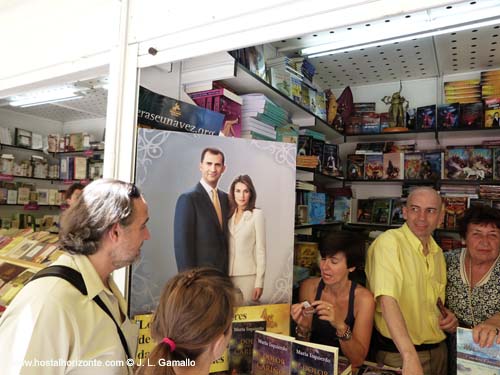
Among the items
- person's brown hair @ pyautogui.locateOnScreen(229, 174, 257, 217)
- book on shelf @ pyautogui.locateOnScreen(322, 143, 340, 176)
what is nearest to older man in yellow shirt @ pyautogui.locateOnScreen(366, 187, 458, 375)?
person's brown hair @ pyautogui.locateOnScreen(229, 174, 257, 217)

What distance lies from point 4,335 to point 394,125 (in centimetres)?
337

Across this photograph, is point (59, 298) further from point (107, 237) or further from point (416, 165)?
point (416, 165)

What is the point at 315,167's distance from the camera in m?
2.77

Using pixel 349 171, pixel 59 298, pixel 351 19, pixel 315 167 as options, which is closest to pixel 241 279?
pixel 59 298

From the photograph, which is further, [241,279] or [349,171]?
[349,171]

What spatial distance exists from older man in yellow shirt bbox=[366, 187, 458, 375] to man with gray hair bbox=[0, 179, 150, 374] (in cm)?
109

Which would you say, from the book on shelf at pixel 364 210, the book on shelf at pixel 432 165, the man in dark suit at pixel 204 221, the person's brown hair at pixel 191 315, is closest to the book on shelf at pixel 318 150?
the book on shelf at pixel 364 210

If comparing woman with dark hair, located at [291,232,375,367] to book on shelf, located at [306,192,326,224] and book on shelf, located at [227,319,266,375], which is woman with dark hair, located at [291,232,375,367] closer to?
book on shelf, located at [227,319,266,375]

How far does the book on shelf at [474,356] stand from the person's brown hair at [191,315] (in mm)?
780

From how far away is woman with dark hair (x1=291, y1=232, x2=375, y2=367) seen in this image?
162 centimetres

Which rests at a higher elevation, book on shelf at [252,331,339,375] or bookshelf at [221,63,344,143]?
bookshelf at [221,63,344,143]

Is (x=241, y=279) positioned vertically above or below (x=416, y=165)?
below

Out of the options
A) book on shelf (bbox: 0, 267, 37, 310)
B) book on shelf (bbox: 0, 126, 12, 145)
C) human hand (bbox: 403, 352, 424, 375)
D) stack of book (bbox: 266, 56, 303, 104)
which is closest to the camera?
human hand (bbox: 403, 352, 424, 375)

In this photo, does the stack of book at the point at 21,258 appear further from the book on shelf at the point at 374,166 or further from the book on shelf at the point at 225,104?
the book on shelf at the point at 374,166
